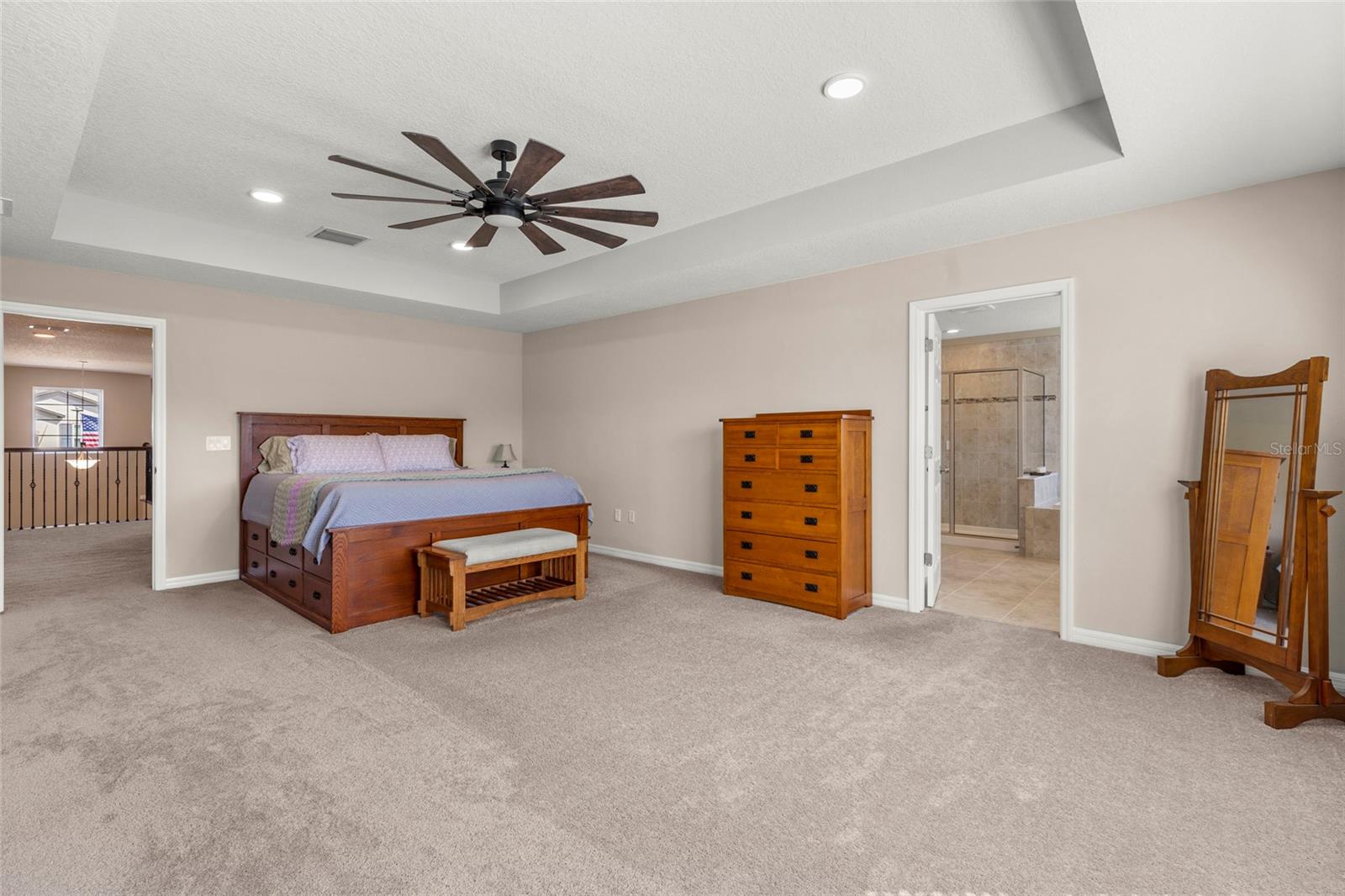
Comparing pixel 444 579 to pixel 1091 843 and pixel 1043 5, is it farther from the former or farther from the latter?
pixel 1043 5

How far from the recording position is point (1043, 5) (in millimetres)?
2135

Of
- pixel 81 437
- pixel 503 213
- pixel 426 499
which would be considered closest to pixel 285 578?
pixel 426 499

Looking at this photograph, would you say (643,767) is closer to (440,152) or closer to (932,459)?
(440,152)

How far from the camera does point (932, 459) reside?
421 centimetres

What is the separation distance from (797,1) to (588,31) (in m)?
0.74

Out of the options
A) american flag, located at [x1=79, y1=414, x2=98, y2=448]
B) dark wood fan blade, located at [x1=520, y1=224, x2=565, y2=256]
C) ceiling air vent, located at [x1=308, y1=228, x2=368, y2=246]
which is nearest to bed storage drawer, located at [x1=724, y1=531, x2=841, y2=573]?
dark wood fan blade, located at [x1=520, y1=224, x2=565, y2=256]

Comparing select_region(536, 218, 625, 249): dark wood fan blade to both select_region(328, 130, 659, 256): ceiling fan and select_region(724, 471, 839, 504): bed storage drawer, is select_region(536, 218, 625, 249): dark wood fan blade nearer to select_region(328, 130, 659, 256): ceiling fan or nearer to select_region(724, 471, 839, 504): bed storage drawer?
select_region(328, 130, 659, 256): ceiling fan

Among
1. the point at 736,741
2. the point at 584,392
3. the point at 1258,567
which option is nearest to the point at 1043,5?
the point at 1258,567

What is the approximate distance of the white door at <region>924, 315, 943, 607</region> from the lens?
13.6 ft

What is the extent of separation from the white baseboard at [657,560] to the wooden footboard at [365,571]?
3.97 ft

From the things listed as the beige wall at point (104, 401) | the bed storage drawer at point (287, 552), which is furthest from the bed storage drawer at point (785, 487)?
the beige wall at point (104, 401)

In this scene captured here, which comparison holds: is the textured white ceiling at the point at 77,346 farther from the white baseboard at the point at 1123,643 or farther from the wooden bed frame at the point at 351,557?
the white baseboard at the point at 1123,643

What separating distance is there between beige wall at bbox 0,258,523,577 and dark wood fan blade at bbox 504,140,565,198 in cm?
345

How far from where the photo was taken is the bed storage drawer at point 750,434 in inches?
171
